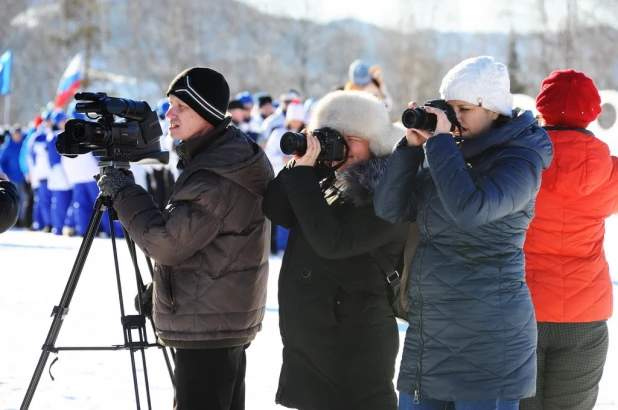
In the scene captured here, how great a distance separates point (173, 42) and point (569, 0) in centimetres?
2135

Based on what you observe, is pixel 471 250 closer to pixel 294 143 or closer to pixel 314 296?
pixel 314 296

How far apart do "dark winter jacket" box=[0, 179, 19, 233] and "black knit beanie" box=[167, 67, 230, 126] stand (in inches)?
27.8

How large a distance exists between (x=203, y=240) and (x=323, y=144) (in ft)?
1.87

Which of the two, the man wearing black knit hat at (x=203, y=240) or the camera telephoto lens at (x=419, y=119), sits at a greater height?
the camera telephoto lens at (x=419, y=119)

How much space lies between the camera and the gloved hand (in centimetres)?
371

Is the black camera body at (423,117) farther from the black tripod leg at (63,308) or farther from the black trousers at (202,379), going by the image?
the black tripod leg at (63,308)

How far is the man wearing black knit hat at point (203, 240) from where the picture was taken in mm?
3561

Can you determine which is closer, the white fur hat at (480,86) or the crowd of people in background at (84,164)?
the white fur hat at (480,86)

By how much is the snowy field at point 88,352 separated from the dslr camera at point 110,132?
1768mm

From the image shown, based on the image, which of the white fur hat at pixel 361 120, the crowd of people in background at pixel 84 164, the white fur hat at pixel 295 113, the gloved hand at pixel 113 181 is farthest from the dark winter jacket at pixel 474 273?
the white fur hat at pixel 295 113

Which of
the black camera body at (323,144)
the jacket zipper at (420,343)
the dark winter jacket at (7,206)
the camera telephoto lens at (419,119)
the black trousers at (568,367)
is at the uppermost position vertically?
the camera telephoto lens at (419,119)

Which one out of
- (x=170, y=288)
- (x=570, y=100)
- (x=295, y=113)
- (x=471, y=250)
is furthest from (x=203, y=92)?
(x=295, y=113)

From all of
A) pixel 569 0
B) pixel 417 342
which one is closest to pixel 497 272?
pixel 417 342

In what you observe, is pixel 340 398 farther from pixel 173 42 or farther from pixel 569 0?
pixel 173 42
